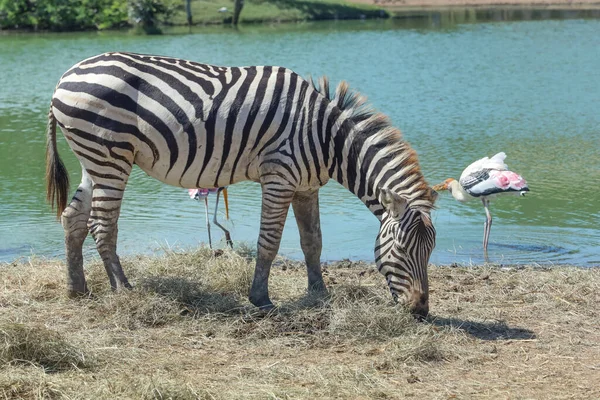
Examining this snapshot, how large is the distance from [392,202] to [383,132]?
67 cm

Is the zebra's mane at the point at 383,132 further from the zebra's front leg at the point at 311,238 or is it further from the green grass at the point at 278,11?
the green grass at the point at 278,11

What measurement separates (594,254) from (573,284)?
6.72 ft

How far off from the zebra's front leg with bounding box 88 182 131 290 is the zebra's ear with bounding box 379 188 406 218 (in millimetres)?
2212

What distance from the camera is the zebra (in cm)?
678

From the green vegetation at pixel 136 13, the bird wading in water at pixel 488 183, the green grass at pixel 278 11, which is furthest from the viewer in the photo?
the green grass at pixel 278 11

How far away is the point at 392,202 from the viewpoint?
253 inches

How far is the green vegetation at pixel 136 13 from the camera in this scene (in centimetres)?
4572

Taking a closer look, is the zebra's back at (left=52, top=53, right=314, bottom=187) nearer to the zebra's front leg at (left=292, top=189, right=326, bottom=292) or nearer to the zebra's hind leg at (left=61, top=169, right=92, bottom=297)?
the zebra's hind leg at (left=61, top=169, right=92, bottom=297)

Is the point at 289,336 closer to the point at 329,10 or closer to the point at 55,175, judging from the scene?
the point at 55,175

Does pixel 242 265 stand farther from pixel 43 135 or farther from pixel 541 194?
pixel 43 135

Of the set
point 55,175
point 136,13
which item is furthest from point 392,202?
point 136,13

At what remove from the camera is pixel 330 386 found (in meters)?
5.20

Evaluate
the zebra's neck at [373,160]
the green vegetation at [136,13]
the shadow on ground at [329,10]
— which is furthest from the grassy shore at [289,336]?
the shadow on ground at [329,10]

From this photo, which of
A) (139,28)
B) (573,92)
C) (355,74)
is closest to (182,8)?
(139,28)
